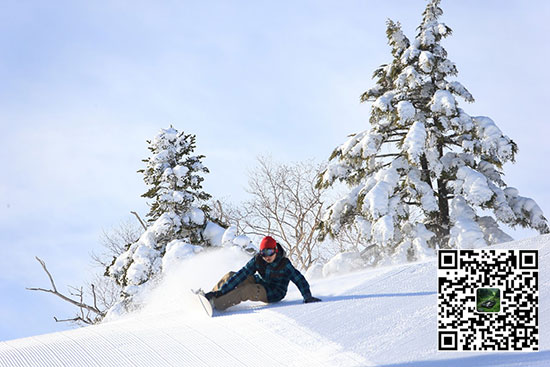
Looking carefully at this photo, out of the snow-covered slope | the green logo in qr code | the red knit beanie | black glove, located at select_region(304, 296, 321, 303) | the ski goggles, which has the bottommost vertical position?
the snow-covered slope

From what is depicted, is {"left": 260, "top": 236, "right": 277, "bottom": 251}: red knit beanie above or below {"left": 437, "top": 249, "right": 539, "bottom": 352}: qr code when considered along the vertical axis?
above

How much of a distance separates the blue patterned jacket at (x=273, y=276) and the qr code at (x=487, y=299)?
1933 millimetres

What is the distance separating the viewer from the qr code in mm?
4469

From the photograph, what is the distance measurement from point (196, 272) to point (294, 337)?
752cm

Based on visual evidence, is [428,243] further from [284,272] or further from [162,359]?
[162,359]

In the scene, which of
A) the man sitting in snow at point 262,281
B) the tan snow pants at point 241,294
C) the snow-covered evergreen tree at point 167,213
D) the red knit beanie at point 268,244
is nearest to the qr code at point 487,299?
the man sitting in snow at point 262,281

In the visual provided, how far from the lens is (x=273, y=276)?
21.1 ft

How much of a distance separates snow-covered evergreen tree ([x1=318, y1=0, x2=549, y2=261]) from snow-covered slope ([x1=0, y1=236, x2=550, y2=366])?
18.7 ft

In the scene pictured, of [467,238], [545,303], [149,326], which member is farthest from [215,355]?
[467,238]

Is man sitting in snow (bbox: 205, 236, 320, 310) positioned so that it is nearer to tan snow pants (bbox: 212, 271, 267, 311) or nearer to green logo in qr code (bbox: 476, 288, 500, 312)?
tan snow pants (bbox: 212, 271, 267, 311)

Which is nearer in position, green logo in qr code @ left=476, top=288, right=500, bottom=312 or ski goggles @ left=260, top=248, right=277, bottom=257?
green logo in qr code @ left=476, top=288, right=500, bottom=312

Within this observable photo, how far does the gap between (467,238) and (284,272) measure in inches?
271

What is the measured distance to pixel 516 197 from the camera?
13156 millimetres

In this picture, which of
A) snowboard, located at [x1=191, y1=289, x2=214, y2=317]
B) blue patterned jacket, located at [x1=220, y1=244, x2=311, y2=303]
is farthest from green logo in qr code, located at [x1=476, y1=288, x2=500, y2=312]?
snowboard, located at [x1=191, y1=289, x2=214, y2=317]
